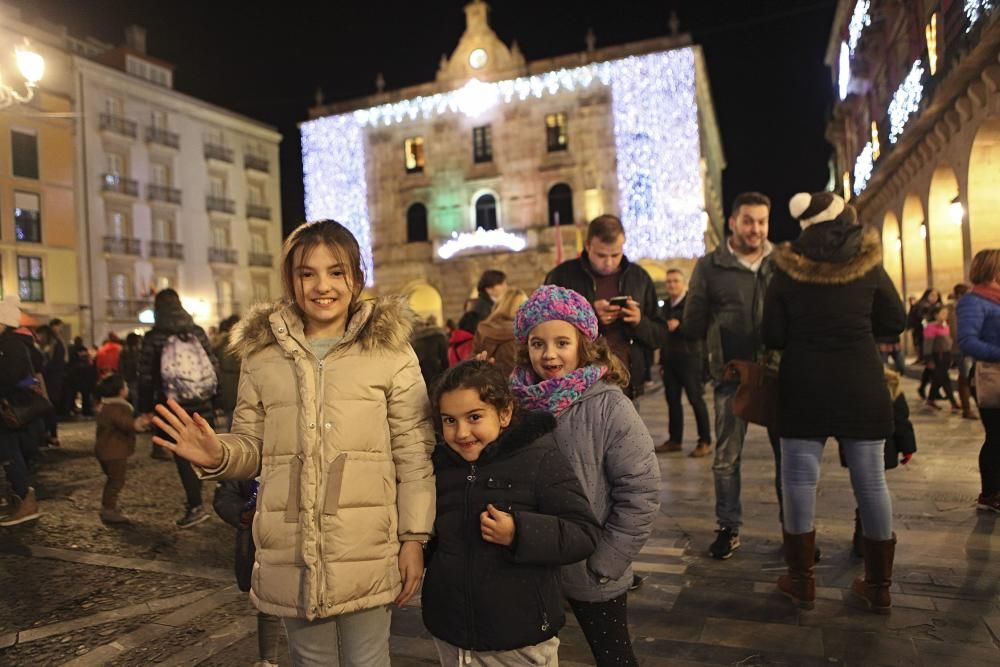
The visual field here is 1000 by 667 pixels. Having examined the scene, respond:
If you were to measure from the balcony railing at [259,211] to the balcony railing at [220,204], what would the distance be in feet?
3.38

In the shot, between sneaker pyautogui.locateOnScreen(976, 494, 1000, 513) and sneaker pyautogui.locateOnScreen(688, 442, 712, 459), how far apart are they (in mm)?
2716

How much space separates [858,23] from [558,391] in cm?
2439

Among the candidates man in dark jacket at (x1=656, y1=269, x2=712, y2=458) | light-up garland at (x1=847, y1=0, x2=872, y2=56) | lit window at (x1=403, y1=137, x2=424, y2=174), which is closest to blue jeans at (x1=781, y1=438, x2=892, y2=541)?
man in dark jacket at (x1=656, y1=269, x2=712, y2=458)

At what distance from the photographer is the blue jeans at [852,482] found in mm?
3182

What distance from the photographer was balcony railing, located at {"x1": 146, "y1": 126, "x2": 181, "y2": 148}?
30577mm

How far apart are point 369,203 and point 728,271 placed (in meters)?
27.4

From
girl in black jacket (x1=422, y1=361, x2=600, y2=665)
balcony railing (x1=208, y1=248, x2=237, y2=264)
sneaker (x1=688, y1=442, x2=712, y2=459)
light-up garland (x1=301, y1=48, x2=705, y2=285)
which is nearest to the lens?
girl in black jacket (x1=422, y1=361, x2=600, y2=665)

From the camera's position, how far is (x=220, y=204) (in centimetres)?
3391

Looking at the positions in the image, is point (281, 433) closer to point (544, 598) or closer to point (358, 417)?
point (358, 417)

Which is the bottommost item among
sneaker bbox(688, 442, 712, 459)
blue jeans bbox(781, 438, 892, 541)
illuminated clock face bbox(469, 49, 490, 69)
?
sneaker bbox(688, 442, 712, 459)

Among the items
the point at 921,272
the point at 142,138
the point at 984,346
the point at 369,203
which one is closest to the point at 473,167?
the point at 369,203

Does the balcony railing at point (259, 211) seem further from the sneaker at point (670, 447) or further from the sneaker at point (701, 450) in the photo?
the sneaker at point (701, 450)

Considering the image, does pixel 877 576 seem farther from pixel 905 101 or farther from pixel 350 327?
pixel 905 101

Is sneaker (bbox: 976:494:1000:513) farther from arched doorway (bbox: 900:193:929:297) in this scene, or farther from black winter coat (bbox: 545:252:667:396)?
arched doorway (bbox: 900:193:929:297)
